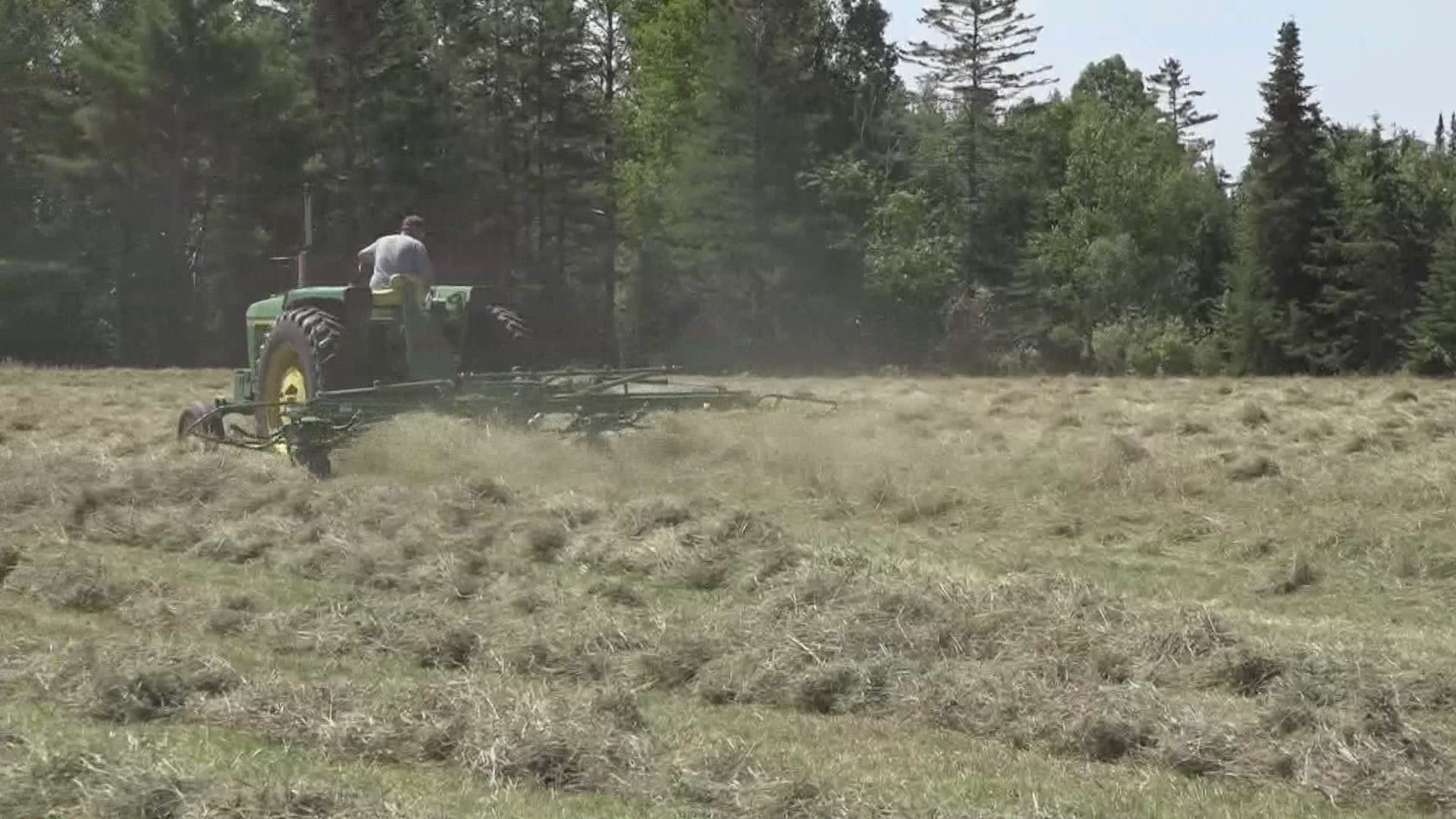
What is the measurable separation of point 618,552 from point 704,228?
3306cm

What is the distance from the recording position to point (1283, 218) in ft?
139

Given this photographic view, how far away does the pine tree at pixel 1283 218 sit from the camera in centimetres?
4206

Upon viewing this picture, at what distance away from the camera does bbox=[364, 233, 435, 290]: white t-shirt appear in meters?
14.2

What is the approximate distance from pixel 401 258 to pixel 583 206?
99.6 feet

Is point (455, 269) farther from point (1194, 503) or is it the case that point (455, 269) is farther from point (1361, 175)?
point (1194, 503)

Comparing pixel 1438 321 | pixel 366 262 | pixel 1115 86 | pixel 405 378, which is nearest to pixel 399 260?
pixel 366 262

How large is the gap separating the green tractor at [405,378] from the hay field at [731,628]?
339mm

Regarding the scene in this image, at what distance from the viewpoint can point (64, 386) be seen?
26609mm

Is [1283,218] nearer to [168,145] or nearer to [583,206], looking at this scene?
[583,206]

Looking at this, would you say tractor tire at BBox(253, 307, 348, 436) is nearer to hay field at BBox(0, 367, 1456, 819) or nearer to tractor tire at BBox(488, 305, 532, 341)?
hay field at BBox(0, 367, 1456, 819)

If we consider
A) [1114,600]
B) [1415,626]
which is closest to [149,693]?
[1114,600]

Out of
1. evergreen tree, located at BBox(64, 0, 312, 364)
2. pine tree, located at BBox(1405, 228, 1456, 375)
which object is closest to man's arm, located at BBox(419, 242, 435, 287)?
evergreen tree, located at BBox(64, 0, 312, 364)

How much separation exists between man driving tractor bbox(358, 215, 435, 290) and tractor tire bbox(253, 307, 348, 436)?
642mm

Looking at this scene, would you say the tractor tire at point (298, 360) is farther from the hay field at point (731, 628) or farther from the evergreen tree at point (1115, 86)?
the evergreen tree at point (1115, 86)
